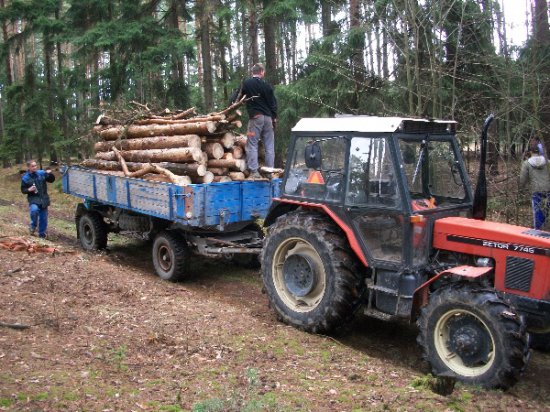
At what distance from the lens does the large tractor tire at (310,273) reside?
5.75 m

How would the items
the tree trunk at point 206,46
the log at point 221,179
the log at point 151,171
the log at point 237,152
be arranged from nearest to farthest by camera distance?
the log at point 151,171 → the log at point 221,179 → the log at point 237,152 → the tree trunk at point 206,46

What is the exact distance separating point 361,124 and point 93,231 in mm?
7025

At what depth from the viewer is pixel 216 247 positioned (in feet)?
27.8

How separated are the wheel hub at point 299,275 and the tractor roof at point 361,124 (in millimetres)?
1530

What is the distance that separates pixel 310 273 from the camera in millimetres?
6137

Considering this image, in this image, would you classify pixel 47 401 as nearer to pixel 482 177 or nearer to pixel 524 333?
pixel 524 333

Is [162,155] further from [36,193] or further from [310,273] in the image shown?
[310,273]

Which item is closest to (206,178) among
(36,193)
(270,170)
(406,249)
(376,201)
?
(270,170)

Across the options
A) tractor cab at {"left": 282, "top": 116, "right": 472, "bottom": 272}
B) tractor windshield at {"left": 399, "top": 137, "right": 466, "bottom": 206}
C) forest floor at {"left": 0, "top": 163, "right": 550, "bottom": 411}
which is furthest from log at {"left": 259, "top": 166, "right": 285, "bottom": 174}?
tractor windshield at {"left": 399, "top": 137, "right": 466, "bottom": 206}

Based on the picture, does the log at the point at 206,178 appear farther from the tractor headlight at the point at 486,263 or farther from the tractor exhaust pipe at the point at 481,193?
the tractor headlight at the point at 486,263

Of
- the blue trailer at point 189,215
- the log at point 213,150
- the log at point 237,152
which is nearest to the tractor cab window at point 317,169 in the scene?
the blue trailer at point 189,215

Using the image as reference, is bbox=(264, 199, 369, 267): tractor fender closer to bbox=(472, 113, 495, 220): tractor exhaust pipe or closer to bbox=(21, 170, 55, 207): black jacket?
bbox=(472, 113, 495, 220): tractor exhaust pipe

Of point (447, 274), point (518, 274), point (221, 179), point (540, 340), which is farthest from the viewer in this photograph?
point (221, 179)

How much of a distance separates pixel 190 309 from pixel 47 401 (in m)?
2.93
